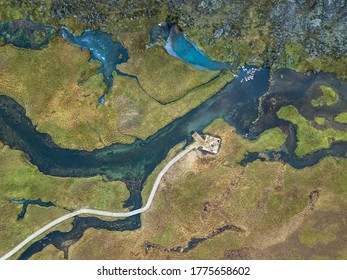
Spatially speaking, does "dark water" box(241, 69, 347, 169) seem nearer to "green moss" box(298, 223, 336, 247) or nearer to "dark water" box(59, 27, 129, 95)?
"green moss" box(298, 223, 336, 247)

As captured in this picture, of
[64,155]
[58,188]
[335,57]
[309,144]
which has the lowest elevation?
[58,188]

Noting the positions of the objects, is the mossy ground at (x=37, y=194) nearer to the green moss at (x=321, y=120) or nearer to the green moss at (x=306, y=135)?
the green moss at (x=306, y=135)

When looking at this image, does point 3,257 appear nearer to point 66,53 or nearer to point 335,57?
point 66,53

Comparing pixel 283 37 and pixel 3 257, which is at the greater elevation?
pixel 283 37

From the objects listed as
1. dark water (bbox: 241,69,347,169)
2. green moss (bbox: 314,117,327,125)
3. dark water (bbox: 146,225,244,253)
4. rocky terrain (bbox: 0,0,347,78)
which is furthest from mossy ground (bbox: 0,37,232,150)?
dark water (bbox: 146,225,244,253)

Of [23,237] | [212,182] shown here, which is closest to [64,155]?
[23,237]

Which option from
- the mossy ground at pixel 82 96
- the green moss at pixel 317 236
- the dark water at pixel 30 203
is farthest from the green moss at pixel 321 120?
the dark water at pixel 30 203
